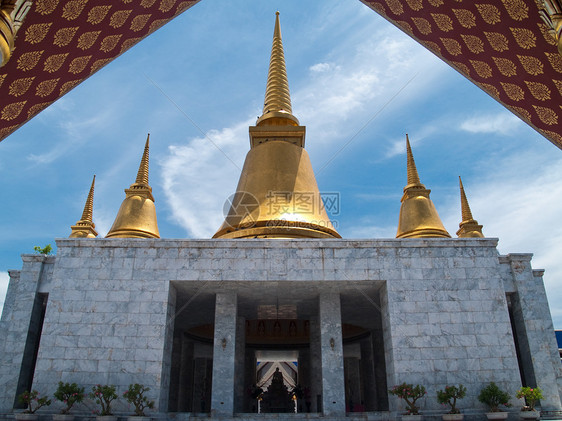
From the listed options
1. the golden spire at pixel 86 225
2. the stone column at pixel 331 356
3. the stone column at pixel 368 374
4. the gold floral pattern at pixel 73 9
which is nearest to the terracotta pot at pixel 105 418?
the stone column at pixel 331 356

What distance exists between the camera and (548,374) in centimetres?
1443

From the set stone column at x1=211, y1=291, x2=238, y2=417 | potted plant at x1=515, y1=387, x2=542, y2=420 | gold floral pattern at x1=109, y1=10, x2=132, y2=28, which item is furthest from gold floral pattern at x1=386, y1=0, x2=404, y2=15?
potted plant at x1=515, y1=387, x2=542, y2=420

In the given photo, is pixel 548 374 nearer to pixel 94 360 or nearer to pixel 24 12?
pixel 94 360

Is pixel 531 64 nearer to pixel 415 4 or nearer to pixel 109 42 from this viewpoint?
pixel 415 4

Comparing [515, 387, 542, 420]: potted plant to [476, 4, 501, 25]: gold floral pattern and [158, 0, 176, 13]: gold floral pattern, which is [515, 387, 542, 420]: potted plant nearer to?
[476, 4, 501, 25]: gold floral pattern

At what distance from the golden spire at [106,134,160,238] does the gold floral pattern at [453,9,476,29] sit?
667 inches

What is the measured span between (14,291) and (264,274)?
911 cm

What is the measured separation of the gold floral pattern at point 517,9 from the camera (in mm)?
5109

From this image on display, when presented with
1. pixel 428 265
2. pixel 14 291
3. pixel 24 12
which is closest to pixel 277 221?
pixel 428 265

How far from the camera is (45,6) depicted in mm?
5098

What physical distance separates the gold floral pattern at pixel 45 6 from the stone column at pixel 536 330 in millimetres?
15752

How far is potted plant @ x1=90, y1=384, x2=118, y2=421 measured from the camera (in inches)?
450

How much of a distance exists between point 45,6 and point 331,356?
11.4 m

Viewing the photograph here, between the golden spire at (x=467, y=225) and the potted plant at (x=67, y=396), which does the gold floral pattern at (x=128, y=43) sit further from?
the golden spire at (x=467, y=225)
